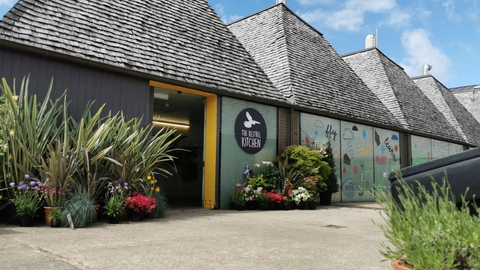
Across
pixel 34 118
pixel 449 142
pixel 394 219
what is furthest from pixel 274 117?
pixel 449 142

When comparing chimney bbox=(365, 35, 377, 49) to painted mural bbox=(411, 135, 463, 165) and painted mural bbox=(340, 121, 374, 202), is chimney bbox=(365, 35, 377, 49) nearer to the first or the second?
painted mural bbox=(411, 135, 463, 165)

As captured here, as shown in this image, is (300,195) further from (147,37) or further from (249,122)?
(147,37)

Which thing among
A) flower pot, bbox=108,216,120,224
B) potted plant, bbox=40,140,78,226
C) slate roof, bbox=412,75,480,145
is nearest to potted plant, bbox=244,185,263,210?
flower pot, bbox=108,216,120,224

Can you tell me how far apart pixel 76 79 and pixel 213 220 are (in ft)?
11.6

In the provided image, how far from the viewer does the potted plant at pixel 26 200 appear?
5082 mm

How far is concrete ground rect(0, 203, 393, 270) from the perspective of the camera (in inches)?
125

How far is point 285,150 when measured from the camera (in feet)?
32.8

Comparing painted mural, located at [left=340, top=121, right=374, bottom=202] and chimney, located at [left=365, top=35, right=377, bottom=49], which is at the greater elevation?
chimney, located at [left=365, top=35, right=377, bottom=49]

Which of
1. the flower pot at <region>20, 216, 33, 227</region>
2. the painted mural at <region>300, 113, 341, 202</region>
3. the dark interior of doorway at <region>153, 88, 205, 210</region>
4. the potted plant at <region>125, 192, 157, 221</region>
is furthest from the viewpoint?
the dark interior of doorway at <region>153, 88, 205, 210</region>

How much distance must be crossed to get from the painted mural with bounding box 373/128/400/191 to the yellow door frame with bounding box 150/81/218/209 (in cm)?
712

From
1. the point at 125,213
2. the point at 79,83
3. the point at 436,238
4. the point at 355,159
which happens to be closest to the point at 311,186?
the point at 355,159

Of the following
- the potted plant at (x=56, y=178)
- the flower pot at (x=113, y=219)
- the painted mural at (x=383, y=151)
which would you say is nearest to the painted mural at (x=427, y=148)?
the painted mural at (x=383, y=151)

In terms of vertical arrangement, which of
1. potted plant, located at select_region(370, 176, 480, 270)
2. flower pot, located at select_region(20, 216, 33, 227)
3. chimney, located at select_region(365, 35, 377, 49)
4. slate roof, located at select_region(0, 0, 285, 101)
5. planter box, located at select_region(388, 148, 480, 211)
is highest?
chimney, located at select_region(365, 35, 377, 49)

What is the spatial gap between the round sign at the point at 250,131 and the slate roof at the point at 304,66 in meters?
1.43
